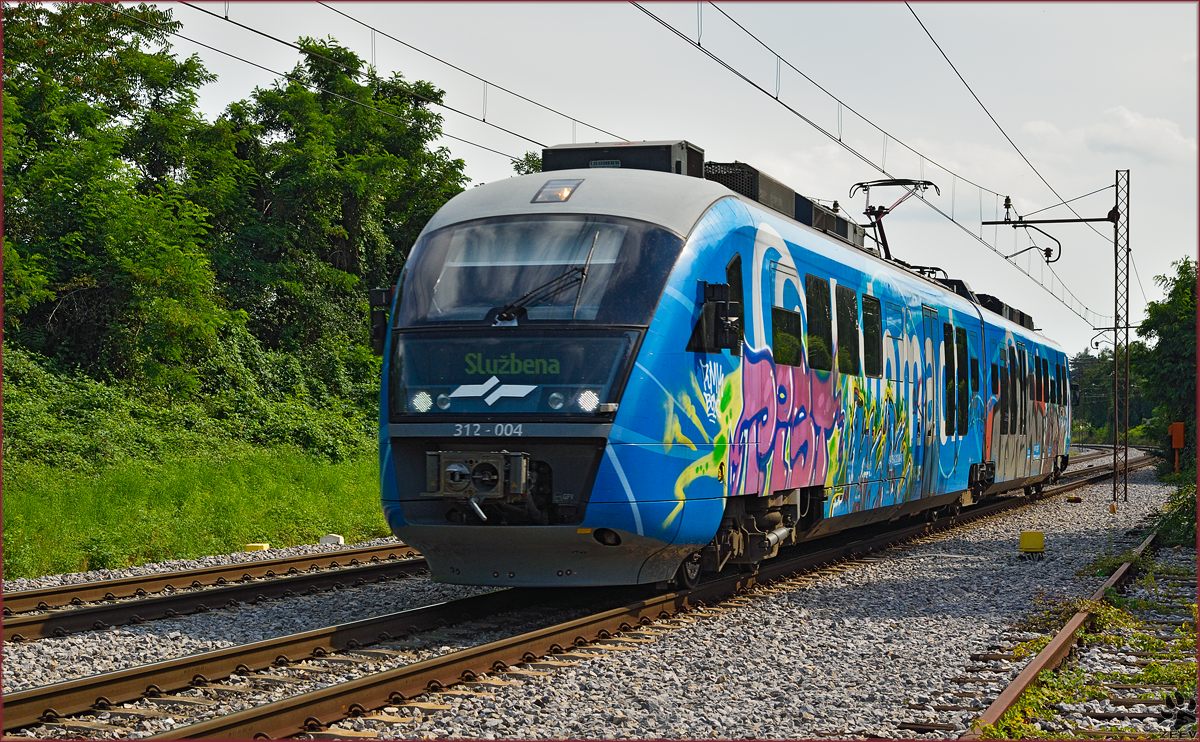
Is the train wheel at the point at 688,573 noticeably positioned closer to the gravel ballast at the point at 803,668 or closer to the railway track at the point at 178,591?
the gravel ballast at the point at 803,668

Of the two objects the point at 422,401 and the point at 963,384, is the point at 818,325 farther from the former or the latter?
the point at 963,384

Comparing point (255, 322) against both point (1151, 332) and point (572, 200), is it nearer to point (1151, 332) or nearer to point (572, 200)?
point (572, 200)

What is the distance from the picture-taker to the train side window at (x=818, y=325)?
13.3 metres

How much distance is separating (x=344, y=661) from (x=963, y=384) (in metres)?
13.8

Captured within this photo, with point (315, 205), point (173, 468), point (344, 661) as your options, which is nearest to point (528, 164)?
point (315, 205)

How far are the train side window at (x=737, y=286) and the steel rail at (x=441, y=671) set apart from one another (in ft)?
7.71

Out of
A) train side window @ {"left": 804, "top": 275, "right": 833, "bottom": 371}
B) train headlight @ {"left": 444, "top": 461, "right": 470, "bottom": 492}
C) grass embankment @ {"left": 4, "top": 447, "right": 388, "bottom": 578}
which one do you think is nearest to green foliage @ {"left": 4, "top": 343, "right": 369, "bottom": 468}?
grass embankment @ {"left": 4, "top": 447, "right": 388, "bottom": 578}

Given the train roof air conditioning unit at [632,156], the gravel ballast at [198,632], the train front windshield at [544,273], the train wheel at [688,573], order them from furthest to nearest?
the train roof air conditioning unit at [632,156] → the train wheel at [688,573] → the train front windshield at [544,273] → the gravel ballast at [198,632]

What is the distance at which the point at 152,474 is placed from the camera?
2127 centimetres

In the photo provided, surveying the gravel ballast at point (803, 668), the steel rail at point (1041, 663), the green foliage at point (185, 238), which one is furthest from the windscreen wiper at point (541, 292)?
the green foliage at point (185, 238)

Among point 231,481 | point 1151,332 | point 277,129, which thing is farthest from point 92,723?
point 1151,332

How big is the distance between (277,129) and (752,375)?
28298 millimetres

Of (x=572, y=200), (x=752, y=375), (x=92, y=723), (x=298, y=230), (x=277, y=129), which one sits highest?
(x=277, y=129)

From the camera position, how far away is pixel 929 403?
60.0 feet
